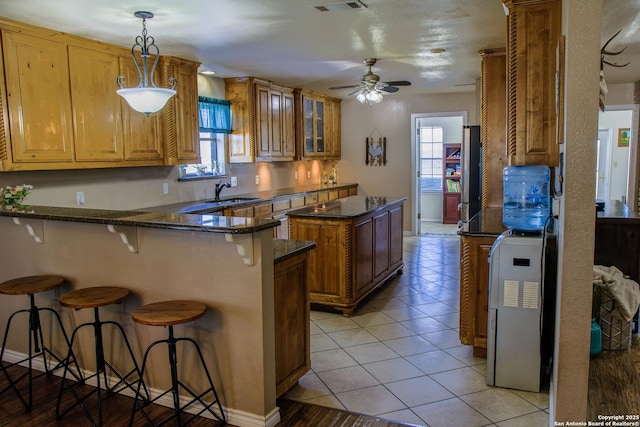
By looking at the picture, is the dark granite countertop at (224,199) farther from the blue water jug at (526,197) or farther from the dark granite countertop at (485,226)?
the blue water jug at (526,197)

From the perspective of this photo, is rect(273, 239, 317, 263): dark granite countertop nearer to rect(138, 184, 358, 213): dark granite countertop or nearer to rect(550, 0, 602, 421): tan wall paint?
rect(550, 0, 602, 421): tan wall paint

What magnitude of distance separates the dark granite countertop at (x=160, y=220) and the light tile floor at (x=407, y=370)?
3.70 ft

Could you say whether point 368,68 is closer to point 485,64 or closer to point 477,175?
point 485,64

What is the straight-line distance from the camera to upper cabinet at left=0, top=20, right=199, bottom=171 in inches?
134

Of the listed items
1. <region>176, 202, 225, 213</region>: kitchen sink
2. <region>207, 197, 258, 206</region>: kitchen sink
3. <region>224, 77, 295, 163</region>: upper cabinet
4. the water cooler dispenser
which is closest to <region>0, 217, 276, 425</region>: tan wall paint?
the water cooler dispenser

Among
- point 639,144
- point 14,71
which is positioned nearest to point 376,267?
point 14,71

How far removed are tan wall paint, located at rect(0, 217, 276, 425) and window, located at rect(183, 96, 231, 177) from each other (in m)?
2.60

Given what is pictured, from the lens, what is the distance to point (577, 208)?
200 cm

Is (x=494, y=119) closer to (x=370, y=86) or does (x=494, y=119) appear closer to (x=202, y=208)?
(x=370, y=86)

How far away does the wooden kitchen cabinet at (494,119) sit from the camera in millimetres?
4566

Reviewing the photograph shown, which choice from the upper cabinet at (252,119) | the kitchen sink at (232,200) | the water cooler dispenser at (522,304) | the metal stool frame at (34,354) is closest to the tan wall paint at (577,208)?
the water cooler dispenser at (522,304)

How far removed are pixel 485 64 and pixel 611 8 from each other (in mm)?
1305

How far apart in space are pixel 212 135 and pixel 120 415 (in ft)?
12.4

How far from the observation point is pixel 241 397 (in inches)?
101
